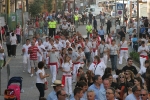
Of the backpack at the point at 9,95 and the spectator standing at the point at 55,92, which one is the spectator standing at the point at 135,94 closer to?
the spectator standing at the point at 55,92

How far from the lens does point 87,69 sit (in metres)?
28.1

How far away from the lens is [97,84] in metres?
14.1

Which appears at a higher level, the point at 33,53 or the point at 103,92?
the point at 103,92

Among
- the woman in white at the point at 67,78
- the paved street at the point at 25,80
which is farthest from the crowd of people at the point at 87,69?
the paved street at the point at 25,80

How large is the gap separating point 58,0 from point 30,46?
57526 mm

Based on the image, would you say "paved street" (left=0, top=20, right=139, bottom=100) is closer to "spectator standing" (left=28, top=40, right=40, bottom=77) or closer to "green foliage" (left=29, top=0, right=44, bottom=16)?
"spectator standing" (left=28, top=40, right=40, bottom=77)

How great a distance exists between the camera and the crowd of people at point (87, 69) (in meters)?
13.1

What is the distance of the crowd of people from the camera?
1312 cm

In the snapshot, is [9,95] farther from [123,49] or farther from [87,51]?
[123,49]

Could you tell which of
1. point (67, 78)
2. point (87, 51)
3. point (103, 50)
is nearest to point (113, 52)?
point (103, 50)

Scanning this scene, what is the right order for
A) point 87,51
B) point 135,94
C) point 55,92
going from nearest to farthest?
1. point 55,92
2. point 135,94
3. point 87,51

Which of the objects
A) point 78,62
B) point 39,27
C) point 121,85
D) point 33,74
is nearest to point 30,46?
point 33,74

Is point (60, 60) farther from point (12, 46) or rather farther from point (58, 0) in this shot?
point (58, 0)

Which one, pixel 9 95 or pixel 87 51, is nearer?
pixel 9 95
